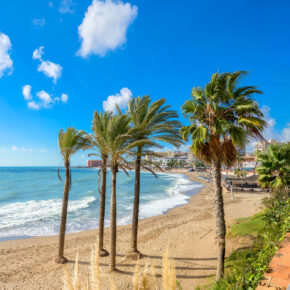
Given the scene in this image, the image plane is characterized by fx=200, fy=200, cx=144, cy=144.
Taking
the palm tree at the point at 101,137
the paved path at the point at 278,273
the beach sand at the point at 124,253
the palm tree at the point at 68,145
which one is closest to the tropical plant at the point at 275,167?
the beach sand at the point at 124,253

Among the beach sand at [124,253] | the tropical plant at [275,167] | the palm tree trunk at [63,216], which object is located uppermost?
the tropical plant at [275,167]

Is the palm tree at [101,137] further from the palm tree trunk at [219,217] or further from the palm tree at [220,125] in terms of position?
the palm tree trunk at [219,217]

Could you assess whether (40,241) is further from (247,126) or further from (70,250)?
(247,126)

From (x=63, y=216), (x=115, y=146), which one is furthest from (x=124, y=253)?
(x=115, y=146)

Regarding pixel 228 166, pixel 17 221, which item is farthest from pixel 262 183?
A: pixel 17 221

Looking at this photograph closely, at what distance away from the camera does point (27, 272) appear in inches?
446

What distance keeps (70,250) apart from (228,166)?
1246cm

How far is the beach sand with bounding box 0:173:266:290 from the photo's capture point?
10016 millimetres

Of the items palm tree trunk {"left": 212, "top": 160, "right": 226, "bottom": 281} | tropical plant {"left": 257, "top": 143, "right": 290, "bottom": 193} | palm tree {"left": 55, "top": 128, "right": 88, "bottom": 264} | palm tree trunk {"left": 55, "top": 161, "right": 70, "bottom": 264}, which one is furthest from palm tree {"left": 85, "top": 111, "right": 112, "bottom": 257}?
tropical plant {"left": 257, "top": 143, "right": 290, "bottom": 193}

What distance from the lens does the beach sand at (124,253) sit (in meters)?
10.0

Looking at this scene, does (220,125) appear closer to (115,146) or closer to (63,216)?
(115,146)

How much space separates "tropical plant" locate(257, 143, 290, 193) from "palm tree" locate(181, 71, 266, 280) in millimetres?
6911

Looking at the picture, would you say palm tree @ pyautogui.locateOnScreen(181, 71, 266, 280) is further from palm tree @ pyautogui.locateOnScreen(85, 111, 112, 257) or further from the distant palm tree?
palm tree @ pyautogui.locateOnScreen(85, 111, 112, 257)

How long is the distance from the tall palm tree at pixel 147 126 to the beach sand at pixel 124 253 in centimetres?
228
